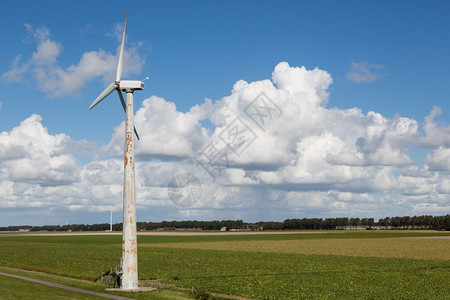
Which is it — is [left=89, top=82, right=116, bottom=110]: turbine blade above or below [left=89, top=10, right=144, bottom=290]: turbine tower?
above

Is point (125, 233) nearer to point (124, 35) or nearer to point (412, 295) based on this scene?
point (124, 35)

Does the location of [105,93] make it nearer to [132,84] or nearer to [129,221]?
[132,84]

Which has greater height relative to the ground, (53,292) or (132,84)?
(132,84)

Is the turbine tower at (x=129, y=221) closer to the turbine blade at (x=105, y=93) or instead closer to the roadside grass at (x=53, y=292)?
the roadside grass at (x=53, y=292)

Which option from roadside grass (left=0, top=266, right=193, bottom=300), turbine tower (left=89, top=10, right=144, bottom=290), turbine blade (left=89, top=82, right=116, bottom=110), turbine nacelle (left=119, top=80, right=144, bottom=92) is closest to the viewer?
roadside grass (left=0, top=266, right=193, bottom=300)

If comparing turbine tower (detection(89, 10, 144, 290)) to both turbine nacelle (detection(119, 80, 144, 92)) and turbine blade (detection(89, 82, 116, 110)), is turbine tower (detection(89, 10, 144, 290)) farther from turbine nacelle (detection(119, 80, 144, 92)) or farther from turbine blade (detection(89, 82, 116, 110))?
turbine blade (detection(89, 82, 116, 110))

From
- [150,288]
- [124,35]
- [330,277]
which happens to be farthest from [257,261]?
[124,35]

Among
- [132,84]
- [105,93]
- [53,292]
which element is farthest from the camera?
[105,93]

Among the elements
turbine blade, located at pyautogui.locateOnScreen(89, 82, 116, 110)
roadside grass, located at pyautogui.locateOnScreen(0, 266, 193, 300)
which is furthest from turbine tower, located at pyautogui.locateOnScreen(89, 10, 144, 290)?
turbine blade, located at pyautogui.locateOnScreen(89, 82, 116, 110)

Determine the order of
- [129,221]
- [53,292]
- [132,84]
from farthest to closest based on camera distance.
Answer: [132,84] < [129,221] < [53,292]

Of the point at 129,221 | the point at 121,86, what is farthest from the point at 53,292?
the point at 121,86

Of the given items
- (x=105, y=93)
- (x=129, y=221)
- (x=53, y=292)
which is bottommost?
(x=53, y=292)

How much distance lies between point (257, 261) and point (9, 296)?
4139cm

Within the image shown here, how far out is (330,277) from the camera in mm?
50625
